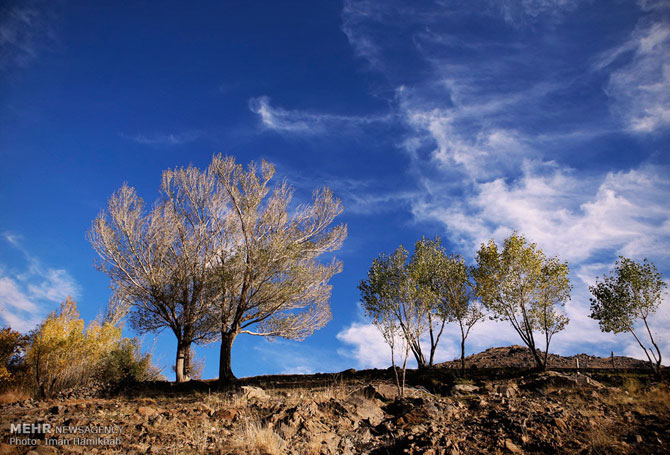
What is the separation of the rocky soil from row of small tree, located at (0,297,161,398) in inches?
456

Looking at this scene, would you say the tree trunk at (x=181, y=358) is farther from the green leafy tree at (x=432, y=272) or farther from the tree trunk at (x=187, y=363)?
the green leafy tree at (x=432, y=272)

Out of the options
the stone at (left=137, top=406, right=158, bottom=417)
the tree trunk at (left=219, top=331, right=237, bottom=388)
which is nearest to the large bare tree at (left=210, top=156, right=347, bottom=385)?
the tree trunk at (left=219, top=331, right=237, bottom=388)

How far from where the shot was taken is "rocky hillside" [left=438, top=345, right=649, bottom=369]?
27.2 meters

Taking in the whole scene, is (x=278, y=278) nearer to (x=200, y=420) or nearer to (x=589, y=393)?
(x=200, y=420)

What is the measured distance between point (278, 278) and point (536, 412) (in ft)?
49.3

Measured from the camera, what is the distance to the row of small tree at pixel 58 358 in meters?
21.0

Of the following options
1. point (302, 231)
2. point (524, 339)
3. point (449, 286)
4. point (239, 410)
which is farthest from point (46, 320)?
point (524, 339)

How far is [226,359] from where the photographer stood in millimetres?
20375

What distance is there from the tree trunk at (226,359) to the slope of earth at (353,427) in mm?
9255

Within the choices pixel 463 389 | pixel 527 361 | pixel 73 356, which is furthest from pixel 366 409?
pixel 527 361

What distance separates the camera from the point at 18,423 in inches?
332

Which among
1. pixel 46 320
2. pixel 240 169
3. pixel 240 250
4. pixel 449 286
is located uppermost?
pixel 240 169

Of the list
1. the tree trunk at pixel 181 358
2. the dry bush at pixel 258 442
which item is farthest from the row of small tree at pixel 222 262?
the dry bush at pixel 258 442

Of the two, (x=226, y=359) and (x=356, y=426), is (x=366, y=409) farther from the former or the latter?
(x=226, y=359)
